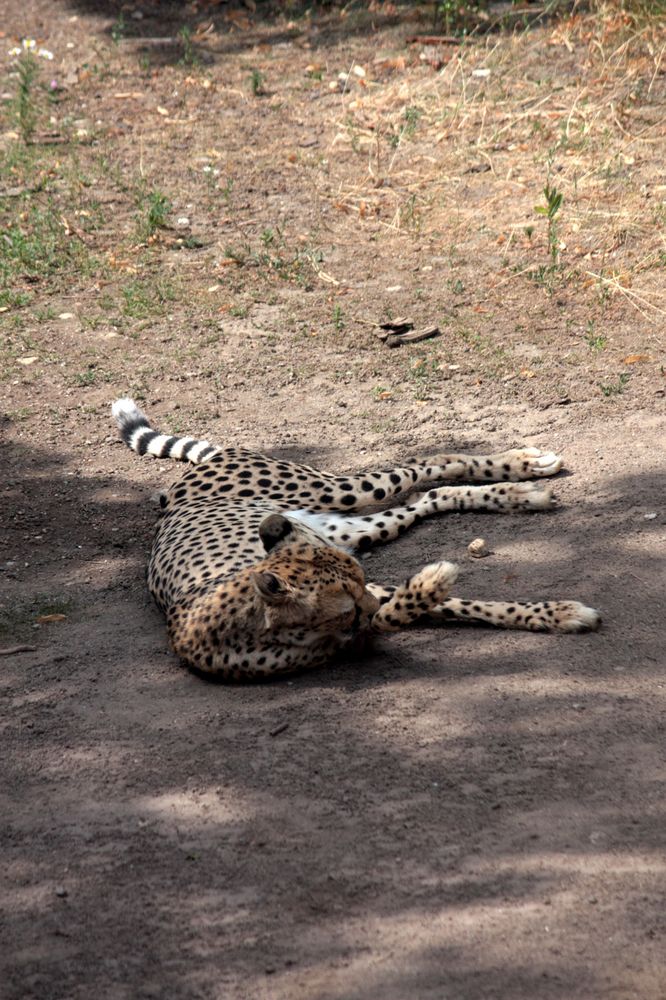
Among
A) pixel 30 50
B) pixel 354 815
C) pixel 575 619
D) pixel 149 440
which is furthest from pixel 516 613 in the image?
pixel 30 50

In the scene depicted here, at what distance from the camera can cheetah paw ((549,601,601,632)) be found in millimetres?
4281

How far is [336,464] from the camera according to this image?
595 centimetres

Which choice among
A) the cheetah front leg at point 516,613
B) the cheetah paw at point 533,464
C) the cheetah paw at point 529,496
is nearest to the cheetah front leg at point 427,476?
the cheetah paw at point 533,464

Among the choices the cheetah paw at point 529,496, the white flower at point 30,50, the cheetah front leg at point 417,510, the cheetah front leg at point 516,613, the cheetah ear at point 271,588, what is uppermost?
the white flower at point 30,50

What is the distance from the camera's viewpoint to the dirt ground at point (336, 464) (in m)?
3.04

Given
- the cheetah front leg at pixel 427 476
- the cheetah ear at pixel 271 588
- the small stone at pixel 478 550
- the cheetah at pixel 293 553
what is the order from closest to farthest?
the cheetah ear at pixel 271 588 → the cheetah at pixel 293 553 → the small stone at pixel 478 550 → the cheetah front leg at pixel 427 476

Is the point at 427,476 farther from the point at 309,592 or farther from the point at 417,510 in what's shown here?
the point at 309,592

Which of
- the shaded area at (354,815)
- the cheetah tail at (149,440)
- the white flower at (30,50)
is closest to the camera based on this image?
the shaded area at (354,815)

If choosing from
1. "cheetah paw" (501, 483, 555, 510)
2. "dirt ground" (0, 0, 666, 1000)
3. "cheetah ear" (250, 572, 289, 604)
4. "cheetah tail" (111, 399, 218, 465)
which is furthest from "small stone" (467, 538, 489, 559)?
"cheetah tail" (111, 399, 218, 465)

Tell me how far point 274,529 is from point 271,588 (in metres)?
0.40

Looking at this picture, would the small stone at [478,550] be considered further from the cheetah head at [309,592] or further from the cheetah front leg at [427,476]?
the cheetah head at [309,592]

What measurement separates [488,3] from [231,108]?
255 centimetres

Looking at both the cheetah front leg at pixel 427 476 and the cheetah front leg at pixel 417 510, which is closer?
the cheetah front leg at pixel 417 510

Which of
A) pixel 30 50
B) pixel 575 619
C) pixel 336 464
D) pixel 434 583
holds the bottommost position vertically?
pixel 336 464
